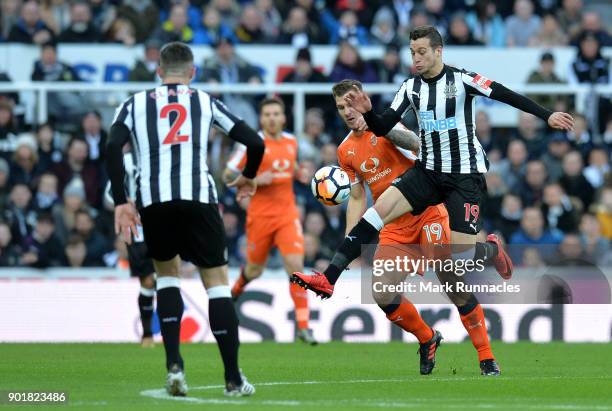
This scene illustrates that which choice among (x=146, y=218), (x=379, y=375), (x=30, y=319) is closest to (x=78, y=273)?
(x=30, y=319)

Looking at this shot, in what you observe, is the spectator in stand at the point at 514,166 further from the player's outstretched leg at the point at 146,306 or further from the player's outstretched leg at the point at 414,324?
the player's outstretched leg at the point at 414,324

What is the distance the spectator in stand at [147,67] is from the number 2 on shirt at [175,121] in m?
10.0

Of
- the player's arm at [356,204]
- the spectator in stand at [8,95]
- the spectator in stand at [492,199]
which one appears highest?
the spectator in stand at [8,95]

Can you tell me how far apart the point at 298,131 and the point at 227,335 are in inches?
416

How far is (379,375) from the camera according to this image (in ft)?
34.9

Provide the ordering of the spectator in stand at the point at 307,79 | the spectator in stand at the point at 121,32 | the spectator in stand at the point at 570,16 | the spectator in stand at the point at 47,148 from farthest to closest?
the spectator in stand at the point at 570,16
the spectator in stand at the point at 121,32
the spectator in stand at the point at 307,79
the spectator in stand at the point at 47,148

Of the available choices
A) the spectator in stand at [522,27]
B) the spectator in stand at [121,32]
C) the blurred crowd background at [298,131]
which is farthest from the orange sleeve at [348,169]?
the spectator in stand at [522,27]

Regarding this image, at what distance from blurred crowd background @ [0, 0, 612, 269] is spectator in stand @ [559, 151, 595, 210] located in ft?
0.05

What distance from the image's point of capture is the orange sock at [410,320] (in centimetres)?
1084

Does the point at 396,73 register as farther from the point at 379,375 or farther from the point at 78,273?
the point at 379,375

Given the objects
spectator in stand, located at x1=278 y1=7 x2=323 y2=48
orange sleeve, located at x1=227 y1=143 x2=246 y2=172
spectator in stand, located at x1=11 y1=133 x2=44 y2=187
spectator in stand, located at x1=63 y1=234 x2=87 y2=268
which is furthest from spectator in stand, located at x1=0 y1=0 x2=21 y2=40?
orange sleeve, located at x1=227 y1=143 x2=246 y2=172

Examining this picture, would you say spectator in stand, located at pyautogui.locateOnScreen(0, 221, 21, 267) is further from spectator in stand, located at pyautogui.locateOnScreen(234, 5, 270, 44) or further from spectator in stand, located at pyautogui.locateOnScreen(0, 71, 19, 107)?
spectator in stand, located at pyautogui.locateOnScreen(234, 5, 270, 44)

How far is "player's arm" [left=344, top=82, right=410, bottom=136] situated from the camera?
10078mm

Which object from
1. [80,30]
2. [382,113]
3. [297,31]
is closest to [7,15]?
[80,30]
